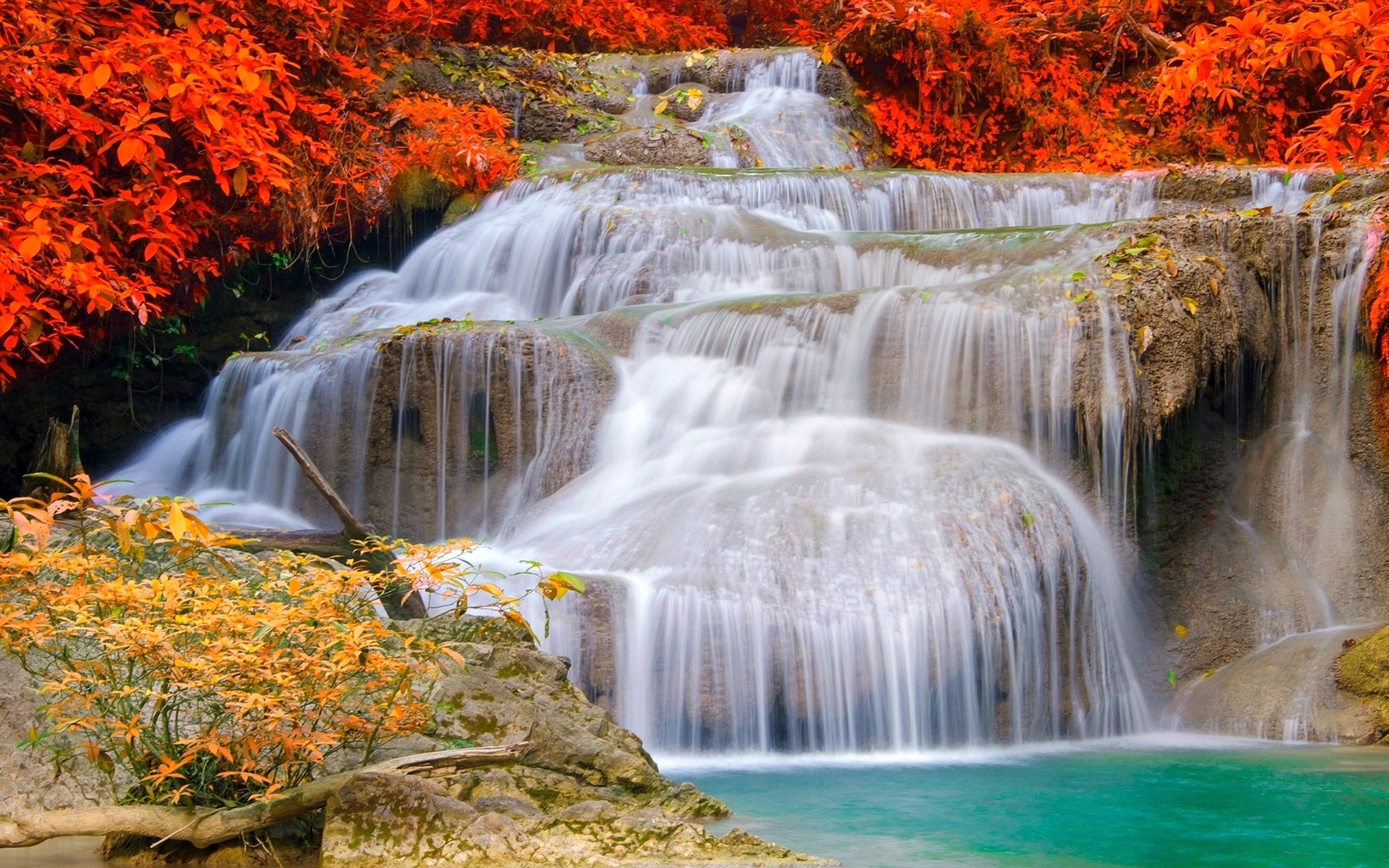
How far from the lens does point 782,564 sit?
6.32 meters

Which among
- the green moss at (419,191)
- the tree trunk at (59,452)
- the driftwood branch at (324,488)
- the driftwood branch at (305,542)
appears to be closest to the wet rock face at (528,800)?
the driftwood branch at (324,488)

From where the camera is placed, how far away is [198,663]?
11.0 ft

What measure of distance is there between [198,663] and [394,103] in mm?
10121

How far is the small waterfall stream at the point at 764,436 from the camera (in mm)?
6070

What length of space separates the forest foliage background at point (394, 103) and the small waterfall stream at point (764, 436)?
1.14 meters

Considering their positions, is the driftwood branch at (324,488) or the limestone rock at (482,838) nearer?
the limestone rock at (482,838)

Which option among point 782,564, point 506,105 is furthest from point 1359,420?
point 506,105

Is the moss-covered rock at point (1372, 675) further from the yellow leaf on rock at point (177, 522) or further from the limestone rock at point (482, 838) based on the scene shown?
the yellow leaf on rock at point (177, 522)

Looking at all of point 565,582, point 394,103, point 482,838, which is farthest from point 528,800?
point 394,103

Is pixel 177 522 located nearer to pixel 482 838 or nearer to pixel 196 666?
pixel 196 666

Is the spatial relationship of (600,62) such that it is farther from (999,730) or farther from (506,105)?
(999,730)

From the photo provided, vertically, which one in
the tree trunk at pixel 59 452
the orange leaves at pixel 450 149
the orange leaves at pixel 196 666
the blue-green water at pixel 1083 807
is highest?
the orange leaves at pixel 450 149

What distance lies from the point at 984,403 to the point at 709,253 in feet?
10.8

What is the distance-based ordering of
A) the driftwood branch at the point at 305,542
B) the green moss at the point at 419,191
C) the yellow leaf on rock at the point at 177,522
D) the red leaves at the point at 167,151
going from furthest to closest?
1. the green moss at the point at 419,191
2. the red leaves at the point at 167,151
3. the driftwood branch at the point at 305,542
4. the yellow leaf on rock at the point at 177,522
